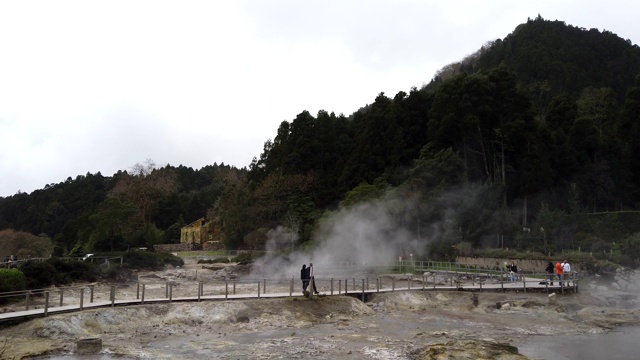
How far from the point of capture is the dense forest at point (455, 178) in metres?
48.0

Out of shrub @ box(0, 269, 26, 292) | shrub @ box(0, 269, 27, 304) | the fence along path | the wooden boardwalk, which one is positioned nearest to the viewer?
the wooden boardwalk

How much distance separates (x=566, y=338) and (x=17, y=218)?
13633cm

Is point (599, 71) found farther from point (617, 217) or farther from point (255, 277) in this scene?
point (255, 277)

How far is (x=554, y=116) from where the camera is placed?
62.2m

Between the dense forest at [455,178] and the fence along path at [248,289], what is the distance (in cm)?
884

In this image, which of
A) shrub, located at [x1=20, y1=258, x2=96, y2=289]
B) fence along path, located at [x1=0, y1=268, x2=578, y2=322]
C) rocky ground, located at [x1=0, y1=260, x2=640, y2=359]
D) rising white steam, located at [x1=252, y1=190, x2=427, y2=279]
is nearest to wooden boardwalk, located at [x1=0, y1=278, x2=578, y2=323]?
fence along path, located at [x1=0, y1=268, x2=578, y2=322]

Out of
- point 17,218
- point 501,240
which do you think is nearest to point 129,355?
point 501,240

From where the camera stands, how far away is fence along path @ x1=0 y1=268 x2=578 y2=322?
839 inches

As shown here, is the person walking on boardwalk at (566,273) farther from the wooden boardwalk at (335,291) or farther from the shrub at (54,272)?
the shrub at (54,272)

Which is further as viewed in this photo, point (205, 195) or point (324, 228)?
point (205, 195)

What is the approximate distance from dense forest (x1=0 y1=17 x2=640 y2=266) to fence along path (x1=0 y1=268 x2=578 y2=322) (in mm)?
8836

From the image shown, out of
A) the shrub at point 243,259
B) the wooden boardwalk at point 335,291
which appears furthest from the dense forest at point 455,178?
the wooden boardwalk at point 335,291

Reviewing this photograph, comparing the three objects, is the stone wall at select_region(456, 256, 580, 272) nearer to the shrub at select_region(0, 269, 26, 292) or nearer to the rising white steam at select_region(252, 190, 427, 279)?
the rising white steam at select_region(252, 190, 427, 279)

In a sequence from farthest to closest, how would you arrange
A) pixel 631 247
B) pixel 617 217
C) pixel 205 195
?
1. pixel 205 195
2. pixel 617 217
3. pixel 631 247
